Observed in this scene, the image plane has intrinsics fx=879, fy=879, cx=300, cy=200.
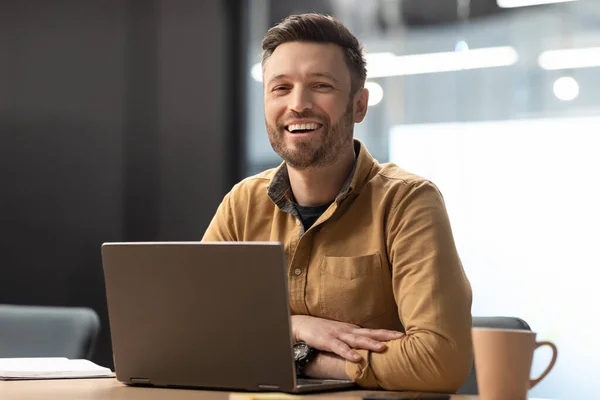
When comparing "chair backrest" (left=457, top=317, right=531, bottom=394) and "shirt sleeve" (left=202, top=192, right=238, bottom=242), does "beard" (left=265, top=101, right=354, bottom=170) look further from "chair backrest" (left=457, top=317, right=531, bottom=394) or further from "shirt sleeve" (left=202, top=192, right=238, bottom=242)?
"chair backrest" (left=457, top=317, right=531, bottom=394)

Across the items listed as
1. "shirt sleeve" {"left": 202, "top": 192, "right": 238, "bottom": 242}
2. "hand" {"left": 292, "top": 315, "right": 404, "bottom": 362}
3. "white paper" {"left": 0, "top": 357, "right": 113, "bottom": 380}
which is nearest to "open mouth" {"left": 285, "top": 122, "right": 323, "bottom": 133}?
"shirt sleeve" {"left": 202, "top": 192, "right": 238, "bottom": 242}

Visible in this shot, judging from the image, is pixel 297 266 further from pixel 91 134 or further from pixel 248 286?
pixel 91 134

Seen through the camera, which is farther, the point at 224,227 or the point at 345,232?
the point at 224,227

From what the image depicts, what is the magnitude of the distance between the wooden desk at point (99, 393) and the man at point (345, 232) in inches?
7.9

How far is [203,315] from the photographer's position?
1.46 metres

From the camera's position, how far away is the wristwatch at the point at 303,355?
1784mm

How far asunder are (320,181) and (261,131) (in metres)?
2.34

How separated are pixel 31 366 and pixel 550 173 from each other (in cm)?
261

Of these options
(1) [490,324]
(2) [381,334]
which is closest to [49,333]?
(2) [381,334]

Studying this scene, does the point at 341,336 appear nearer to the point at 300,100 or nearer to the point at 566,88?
the point at 300,100

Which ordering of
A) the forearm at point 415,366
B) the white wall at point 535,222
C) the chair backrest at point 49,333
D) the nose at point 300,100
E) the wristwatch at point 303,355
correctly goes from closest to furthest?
the forearm at point 415,366 < the wristwatch at point 303,355 < the nose at point 300,100 < the chair backrest at point 49,333 < the white wall at point 535,222

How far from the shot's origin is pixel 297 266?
198 centimetres

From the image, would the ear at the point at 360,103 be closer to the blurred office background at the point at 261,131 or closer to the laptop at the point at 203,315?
the laptop at the point at 203,315

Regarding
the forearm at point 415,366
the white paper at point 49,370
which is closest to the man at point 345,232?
the forearm at point 415,366
